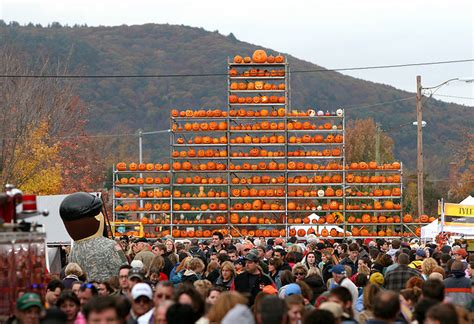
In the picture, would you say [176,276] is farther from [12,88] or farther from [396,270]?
[12,88]

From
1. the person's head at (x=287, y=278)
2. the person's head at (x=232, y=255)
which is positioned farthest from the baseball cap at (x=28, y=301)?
the person's head at (x=232, y=255)

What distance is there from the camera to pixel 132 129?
606 feet

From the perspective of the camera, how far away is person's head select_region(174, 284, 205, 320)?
41.9 feet

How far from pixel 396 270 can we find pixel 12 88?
4397 cm

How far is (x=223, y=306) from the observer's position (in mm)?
12227

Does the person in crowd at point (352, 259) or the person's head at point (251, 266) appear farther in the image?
the person in crowd at point (352, 259)

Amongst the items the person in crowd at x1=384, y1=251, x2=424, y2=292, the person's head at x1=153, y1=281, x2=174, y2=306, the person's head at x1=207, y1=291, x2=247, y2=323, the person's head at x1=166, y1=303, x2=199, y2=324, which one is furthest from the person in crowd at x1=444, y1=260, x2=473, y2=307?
the person's head at x1=166, y1=303, x2=199, y2=324

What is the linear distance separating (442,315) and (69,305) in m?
4.06

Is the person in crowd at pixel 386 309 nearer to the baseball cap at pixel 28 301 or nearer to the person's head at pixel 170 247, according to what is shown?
the baseball cap at pixel 28 301

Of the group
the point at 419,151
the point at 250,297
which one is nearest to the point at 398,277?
the point at 250,297

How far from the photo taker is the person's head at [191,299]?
12781 millimetres

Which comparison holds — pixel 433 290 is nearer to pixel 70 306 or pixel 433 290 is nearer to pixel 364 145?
pixel 70 306

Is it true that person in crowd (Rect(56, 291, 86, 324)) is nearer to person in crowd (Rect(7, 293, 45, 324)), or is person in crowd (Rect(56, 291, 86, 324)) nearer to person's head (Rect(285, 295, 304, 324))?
person in crowd (Rect(7, 293, 45, 324))

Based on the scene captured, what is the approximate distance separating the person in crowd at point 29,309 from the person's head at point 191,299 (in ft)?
4.05
